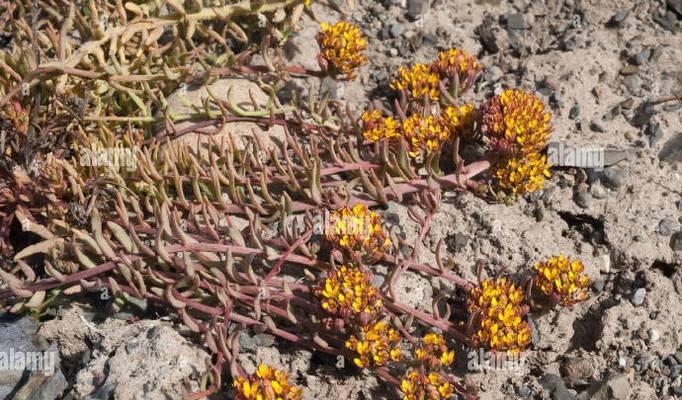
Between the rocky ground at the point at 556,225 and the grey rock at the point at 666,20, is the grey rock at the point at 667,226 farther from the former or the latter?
the grey rock at the point at 666,20

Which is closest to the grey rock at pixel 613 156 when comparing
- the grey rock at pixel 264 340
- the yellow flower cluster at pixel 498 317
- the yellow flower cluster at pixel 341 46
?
the yellow flower cluster at pixel 498 317

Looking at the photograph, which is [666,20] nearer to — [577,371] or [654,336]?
[654,336]

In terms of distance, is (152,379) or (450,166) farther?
(450,166)

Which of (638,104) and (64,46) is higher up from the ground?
(64,46)

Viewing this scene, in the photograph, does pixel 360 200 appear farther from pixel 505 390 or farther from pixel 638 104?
pixel 638 104

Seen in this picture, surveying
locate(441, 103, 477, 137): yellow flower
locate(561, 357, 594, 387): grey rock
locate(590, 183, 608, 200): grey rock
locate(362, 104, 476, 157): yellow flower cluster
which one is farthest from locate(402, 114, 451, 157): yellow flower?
locate(561, 357, 594, 387): grey rock

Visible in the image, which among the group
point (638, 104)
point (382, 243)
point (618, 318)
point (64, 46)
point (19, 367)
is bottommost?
point (19, 367)

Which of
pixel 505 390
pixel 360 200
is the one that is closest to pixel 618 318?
pixel 505 390
